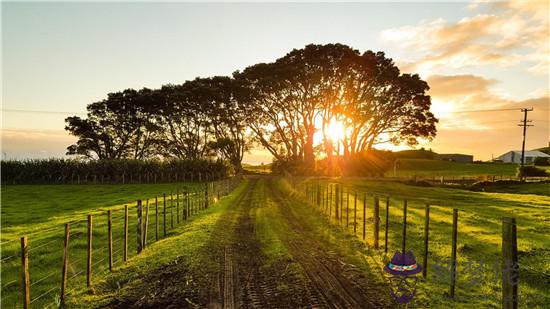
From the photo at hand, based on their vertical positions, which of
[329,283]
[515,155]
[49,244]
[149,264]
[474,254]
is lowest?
[49,244]

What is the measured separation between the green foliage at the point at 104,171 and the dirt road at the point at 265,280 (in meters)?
47.8

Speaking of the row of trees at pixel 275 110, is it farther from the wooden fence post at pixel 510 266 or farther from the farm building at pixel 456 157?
the farm building at pixel 456 157

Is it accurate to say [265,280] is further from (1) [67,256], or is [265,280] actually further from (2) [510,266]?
(2) [510,266]

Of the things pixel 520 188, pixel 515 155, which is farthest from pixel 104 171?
pixel 515 155

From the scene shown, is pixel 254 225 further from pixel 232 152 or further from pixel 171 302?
pixel 232 152

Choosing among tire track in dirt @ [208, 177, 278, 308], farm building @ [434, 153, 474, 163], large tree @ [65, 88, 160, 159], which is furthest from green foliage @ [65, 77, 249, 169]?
farm building @ [434, 153, 474, 163]

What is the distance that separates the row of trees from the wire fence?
3675cm

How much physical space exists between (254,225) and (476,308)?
1300cm

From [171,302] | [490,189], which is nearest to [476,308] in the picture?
[171,302]

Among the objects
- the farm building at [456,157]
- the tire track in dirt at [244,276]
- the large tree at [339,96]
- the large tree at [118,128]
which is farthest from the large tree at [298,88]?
the farm building at [456,157]

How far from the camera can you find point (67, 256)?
34.9ft

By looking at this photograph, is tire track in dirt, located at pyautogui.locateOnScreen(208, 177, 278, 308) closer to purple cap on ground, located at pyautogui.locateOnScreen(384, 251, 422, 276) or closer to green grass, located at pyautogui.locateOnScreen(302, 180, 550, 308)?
purple cap on ground, located at pyautogui.locateOnScreen(384, 251, 422, 276)

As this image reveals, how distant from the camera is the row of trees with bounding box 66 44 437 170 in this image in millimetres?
56781

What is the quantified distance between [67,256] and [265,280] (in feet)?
18.2
